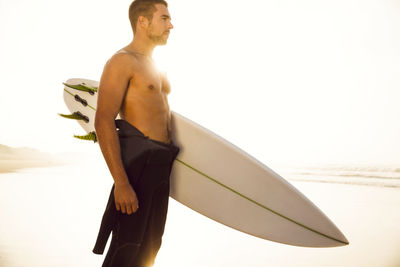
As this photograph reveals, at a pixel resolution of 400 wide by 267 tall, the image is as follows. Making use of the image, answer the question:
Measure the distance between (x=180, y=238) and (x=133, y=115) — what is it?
228cm

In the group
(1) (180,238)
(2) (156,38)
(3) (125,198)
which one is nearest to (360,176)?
(1) (180,238)

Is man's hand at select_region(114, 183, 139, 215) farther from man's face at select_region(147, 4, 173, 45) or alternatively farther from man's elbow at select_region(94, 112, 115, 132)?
man's face at select_region(147, 4, 173, 45)

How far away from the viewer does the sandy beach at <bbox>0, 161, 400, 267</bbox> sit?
301 centimetres

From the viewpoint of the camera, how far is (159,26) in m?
1.61

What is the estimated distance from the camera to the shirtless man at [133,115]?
4.62ft

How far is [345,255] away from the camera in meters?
3.20

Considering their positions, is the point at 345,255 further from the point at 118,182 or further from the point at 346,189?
the point at 346,189

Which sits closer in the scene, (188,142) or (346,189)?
(188,142)

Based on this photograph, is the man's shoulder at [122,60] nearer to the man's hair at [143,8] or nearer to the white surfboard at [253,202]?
the man's hair at [143,8]

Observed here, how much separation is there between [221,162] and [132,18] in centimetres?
110

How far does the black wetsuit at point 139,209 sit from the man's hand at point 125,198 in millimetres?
55

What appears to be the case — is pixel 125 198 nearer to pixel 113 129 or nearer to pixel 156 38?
pixel 113 129

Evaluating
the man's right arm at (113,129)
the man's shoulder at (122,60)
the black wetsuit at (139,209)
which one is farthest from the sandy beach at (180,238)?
the man's shoulder at (122,60)

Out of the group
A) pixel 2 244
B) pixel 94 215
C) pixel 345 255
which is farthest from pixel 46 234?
pixel 345 255
